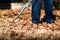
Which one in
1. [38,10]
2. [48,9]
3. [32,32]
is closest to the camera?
[32,32]

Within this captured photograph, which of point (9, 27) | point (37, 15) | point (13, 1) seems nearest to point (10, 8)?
point (13, 1)

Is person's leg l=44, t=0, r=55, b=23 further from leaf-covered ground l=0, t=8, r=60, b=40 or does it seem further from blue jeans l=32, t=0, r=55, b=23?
leaf-covered ground l=0, t=8, r=60, b=40

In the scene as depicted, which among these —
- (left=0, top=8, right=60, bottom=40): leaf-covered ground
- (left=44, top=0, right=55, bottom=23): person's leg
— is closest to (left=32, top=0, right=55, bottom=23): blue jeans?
(left=44, top=0, right=55, bottom=23): person's leg

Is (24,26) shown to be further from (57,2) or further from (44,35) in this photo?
(57,2)

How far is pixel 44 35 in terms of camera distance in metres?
3.53

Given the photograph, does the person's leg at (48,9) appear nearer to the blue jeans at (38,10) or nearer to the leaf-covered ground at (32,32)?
the blue jeans at (38,10)

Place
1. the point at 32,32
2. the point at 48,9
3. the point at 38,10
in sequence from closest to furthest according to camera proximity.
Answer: the point at 32,32, the point at 38,10, the point at 48,9

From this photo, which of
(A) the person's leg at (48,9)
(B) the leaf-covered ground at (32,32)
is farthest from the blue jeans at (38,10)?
(B) the leaf-covered ground at (32,32)

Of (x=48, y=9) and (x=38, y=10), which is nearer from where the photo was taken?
(x=38, y=10)

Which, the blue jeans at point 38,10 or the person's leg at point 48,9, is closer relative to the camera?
the blue jeans at point 38,10

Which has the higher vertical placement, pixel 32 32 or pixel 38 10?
pixel 38 10

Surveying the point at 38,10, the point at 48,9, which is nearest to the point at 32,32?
the point at 38,10

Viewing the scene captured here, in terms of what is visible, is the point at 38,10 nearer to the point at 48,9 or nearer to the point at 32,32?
the point at 48,9

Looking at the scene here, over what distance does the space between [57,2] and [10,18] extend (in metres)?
1.83
